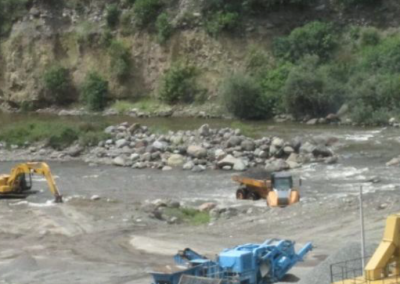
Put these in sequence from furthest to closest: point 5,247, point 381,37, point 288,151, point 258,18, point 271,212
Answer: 1. point 258,18
2. point 381,37
3. point 288,151
4. point 271,212
5. point 5,247

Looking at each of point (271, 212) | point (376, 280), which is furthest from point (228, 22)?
point (376, 280)

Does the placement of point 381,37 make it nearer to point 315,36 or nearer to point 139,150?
point 315,36

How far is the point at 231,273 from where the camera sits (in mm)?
18656

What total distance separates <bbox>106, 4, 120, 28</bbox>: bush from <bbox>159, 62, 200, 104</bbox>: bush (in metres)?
5.98

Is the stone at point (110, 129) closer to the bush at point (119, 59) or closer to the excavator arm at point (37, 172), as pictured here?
the excavator arm at point (37, 172)

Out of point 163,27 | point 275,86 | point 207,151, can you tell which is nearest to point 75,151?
point 207,151

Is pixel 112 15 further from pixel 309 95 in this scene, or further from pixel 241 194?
pixel 241 194

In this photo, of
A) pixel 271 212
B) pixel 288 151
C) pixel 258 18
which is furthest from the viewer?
pixel 258 18

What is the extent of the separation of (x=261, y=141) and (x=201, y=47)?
22.1 m

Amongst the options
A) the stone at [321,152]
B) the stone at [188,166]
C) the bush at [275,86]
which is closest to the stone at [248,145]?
the stone at [321,152]

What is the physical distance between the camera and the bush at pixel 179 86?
203ft

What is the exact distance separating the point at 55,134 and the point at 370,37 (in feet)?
70.1

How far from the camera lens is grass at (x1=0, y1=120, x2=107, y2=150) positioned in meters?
45.5

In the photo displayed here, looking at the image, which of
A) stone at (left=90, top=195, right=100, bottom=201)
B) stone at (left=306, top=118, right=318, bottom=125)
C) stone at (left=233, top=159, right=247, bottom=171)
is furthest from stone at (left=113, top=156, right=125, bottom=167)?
stone at (left=306, top=118, right=318, bottom=125)
